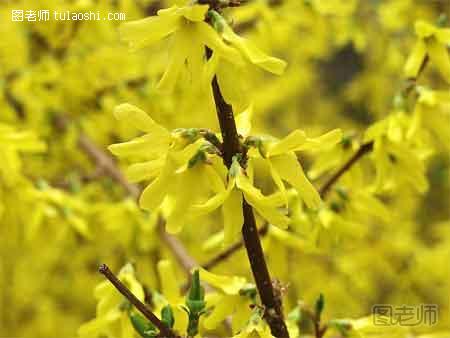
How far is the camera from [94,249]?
299 cm

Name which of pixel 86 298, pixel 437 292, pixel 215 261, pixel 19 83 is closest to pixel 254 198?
pixel 215 261

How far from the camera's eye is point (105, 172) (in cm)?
246

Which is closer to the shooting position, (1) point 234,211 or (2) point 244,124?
(1) point 234,211

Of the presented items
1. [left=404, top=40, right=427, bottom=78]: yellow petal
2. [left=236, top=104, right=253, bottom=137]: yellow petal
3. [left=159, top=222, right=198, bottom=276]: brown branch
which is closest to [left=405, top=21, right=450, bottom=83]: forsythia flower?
[left=404, top=40, right=427, bottom=78]: yellow petal

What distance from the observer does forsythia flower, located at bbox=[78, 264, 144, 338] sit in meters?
1.39

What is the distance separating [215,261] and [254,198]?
2.52ft

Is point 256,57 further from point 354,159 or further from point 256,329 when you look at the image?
point 354,159

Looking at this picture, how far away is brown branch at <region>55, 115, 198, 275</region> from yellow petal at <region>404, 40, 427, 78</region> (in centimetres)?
75

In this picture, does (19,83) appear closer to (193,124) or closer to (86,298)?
(193,124)

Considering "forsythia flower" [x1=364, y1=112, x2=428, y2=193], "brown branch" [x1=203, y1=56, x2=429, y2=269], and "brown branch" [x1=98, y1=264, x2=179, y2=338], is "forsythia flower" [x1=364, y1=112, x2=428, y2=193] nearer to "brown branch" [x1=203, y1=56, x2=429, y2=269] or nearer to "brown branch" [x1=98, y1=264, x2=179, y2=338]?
"brown branch" [x1=203, y1=56, x2=429, y2=269]

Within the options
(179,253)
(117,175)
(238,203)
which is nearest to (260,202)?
(238,203)

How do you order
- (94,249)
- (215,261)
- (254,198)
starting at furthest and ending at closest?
(94,249), (215,261), (254,198)

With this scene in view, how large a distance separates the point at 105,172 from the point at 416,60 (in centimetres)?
114

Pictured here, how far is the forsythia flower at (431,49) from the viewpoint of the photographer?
1667 mm
